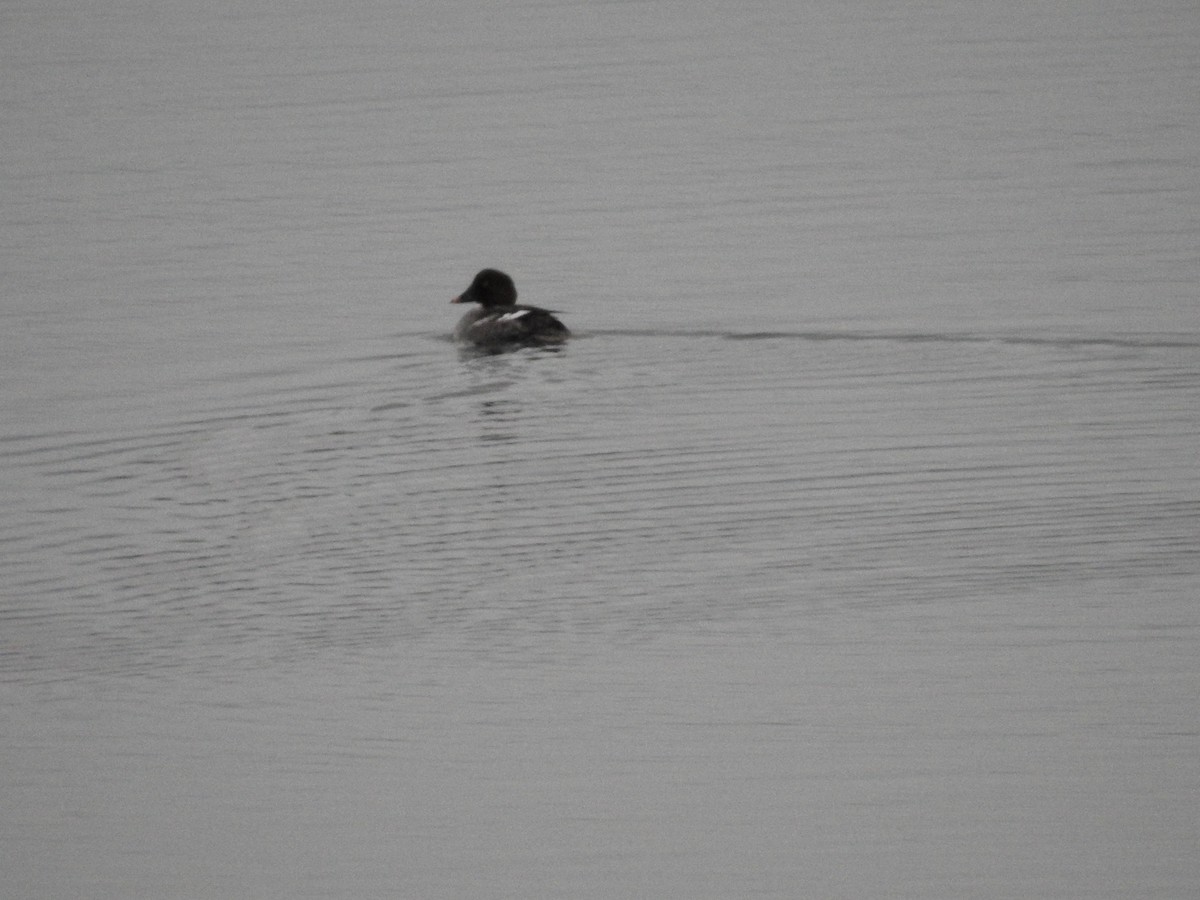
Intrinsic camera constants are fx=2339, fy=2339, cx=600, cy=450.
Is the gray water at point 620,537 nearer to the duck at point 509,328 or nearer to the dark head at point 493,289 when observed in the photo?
the duck at point 509,328

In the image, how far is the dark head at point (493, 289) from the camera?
1788 cm

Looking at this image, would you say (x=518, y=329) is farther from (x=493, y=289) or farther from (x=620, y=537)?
(x=620, y=537)

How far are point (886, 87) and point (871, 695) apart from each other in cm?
2417

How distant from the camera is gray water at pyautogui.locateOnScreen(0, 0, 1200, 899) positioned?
27.5ft

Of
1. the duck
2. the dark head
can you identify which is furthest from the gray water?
the dark head

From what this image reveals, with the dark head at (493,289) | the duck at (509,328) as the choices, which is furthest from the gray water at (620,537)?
the dark head at (493,289)

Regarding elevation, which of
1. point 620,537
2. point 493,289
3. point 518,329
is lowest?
point 620,537

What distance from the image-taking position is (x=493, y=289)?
17938 mm

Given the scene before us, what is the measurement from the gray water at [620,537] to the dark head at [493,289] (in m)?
0.67

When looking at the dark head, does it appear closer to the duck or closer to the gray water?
the duck

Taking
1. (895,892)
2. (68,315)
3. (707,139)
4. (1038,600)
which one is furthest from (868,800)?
(707,139)

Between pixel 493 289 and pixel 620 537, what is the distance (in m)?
6.56

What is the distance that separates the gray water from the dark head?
671 mm

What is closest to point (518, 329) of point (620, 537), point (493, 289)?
point (493, 289)
